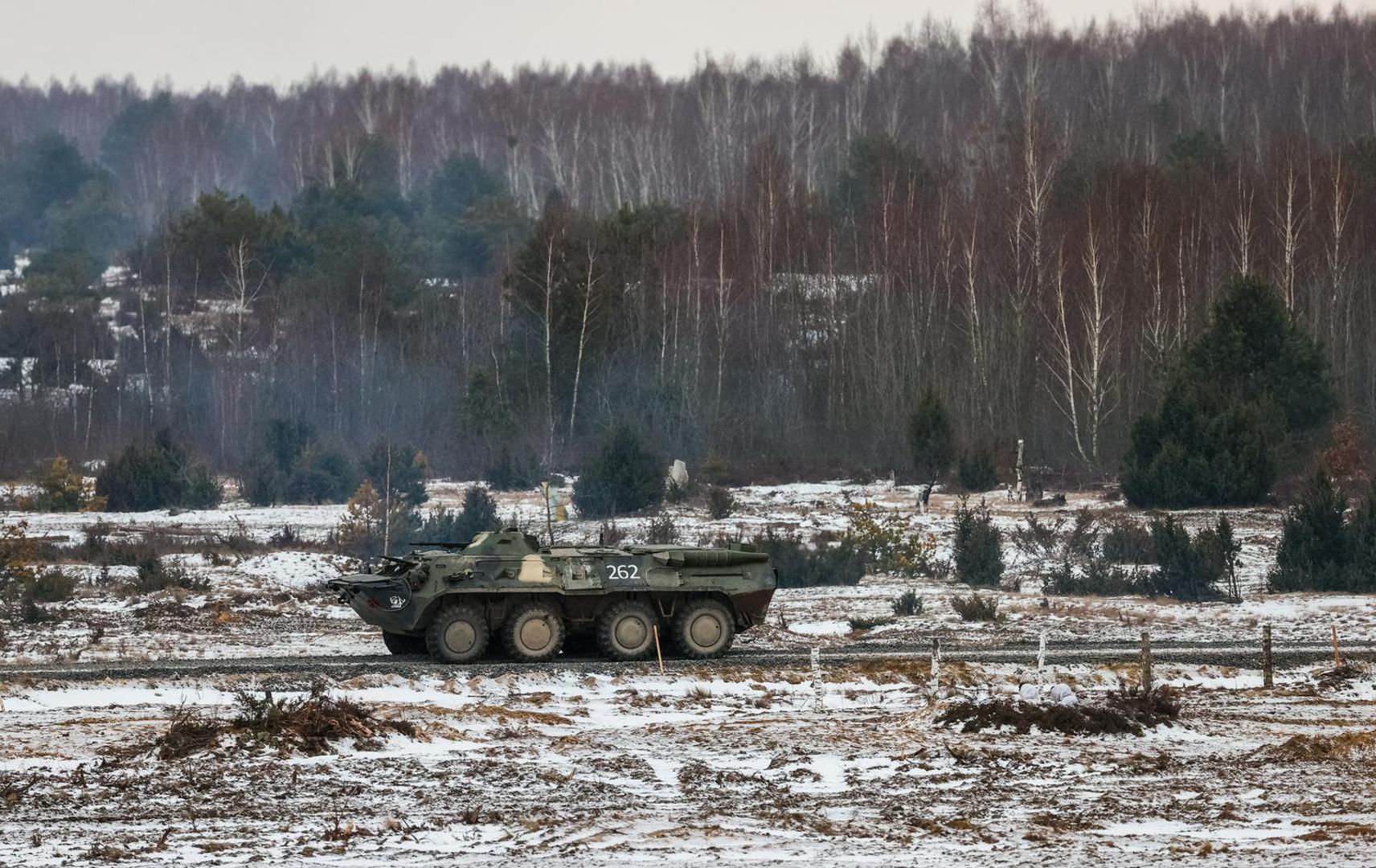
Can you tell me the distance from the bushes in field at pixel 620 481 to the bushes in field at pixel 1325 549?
15305 millimetres

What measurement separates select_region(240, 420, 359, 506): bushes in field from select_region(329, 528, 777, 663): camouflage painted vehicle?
2655 centimetres

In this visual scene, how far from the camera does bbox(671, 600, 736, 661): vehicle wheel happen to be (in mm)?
23328

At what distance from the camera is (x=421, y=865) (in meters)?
11.9

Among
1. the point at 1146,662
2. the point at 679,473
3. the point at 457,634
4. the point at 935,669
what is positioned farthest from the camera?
the point at 679,473

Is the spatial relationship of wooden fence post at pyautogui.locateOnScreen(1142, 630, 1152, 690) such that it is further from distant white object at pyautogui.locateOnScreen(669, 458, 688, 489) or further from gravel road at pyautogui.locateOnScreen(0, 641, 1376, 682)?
distant white object at pyautogui.locateOnScreen(669, 458, 688, 489)

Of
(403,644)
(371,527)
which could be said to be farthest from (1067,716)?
(371,527)

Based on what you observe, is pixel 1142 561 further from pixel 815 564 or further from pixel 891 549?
pixel 815 564

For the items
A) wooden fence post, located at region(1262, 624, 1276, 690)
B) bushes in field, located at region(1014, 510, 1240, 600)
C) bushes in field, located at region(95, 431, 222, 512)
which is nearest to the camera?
wooden fence post, located at region(1262, 624, 1276, 690)

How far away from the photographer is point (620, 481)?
4394 centimetres

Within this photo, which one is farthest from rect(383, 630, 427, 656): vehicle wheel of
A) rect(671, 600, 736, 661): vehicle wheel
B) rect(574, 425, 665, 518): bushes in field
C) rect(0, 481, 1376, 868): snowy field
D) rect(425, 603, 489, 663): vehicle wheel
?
rect(574, 425, 665, 518): bushes in field

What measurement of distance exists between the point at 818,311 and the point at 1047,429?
1291 cm

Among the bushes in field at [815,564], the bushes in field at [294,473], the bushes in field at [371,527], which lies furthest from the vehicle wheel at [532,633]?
the bushes in field at [294,473]

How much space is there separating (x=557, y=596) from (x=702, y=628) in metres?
1.86

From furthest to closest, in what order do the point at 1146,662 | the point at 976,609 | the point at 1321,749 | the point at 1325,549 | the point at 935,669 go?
the point at 1325,549 < the point at 976,609 < the point at 935,669 < the point at 1146,662 < the point at 1321,749
